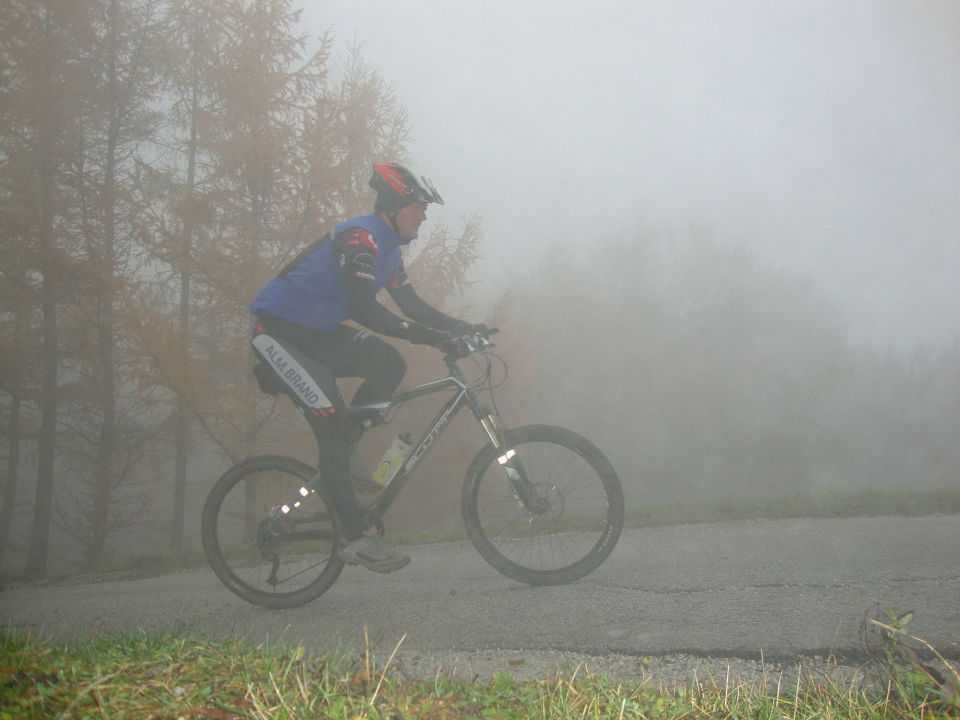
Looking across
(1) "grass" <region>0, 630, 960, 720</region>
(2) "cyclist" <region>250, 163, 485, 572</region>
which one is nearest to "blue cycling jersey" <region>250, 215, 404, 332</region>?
(2) "cyclist" <region>250, 163, 485, 572</region>

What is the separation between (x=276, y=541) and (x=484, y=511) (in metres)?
1.12

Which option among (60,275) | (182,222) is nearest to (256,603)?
(182,222)

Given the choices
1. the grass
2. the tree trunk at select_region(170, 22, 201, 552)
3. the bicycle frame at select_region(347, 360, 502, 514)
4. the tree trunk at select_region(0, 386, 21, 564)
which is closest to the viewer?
the grass

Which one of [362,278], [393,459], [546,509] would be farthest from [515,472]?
[362,278]

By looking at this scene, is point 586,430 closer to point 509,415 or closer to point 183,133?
point 509,415

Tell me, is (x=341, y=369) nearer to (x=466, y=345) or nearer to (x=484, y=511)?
(x=466, y=345)

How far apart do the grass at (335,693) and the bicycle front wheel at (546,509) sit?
5.46 ft

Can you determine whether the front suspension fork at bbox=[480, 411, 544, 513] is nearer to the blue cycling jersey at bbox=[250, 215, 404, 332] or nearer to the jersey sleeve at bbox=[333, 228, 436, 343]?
the jersey sleeve at bbox=[333, 228, 436, 343]

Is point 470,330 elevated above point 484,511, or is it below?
above

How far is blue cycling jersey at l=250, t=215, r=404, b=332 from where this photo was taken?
13.8 ft

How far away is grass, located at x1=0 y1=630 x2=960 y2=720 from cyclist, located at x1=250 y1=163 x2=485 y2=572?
1.67 m

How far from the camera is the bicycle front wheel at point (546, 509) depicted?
4.16m

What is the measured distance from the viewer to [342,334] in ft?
14.3

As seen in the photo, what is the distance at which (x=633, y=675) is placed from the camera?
2.68 m
